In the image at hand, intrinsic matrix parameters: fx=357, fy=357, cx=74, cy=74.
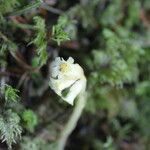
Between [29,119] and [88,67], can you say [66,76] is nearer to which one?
[29,119]

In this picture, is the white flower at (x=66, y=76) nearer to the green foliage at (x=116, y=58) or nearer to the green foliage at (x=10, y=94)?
the green foliage at (x=10, y=94)

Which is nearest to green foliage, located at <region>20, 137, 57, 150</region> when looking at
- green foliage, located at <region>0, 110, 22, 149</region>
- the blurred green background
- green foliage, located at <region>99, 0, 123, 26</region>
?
the blurred green background

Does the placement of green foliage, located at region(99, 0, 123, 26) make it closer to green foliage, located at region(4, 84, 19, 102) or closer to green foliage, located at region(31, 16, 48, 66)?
green foliage, located at region(31, 16, 48, 66)

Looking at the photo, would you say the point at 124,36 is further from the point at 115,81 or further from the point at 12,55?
the point at 12,55

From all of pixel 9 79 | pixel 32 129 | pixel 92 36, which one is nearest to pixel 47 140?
pixel 32 129

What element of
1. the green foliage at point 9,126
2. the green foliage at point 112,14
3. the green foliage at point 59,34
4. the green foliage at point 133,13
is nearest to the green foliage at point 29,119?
the green foliage at point 9,126

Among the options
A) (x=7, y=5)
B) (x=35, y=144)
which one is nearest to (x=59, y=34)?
(x=7, y=5)
